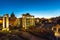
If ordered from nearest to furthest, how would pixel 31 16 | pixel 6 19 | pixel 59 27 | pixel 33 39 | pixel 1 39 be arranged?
pixel 1 39 < pixel 33 39 < pixel 6 19 < pixel 31 16 < pixel 59 27

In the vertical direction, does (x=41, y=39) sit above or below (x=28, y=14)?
below

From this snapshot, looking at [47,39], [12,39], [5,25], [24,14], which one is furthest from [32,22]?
[12,39]

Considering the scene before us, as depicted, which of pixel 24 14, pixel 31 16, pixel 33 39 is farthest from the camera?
pixel 31 16

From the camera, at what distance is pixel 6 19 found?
1184 inches

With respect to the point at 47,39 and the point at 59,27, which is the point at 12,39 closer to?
the point at 47,39

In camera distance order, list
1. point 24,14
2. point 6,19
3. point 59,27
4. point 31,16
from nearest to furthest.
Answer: point 6,19
point 24,14
point 31,16
point 59,27

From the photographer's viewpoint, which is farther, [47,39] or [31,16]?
[31,16]

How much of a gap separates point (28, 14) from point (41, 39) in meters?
15.7

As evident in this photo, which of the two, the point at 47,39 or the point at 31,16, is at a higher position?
the point at 31,16

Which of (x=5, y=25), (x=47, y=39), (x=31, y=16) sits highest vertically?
(x=31, y=16)

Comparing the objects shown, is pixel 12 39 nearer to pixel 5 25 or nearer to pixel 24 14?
pixel 5 25

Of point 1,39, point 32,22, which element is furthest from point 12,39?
point 32,22

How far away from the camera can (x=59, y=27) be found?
133 ft

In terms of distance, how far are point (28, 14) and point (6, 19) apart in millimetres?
8144
